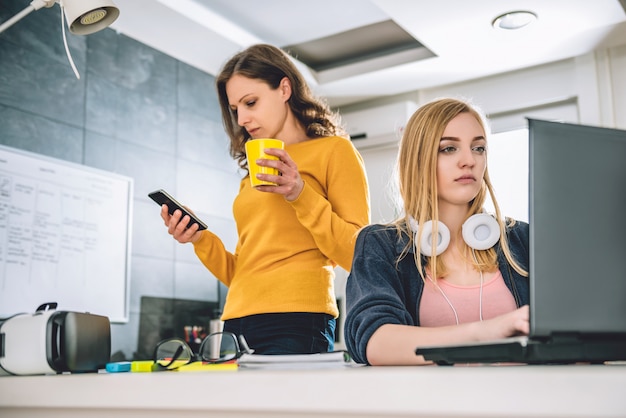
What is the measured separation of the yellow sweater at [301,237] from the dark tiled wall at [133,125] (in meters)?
1.35


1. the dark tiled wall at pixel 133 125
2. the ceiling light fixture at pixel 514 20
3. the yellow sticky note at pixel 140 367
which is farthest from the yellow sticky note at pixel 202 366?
the ceiling light fixture at pixel 514 20

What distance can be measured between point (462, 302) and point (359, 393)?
2.21ft

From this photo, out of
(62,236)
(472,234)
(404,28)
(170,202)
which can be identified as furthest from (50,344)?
(404,28)

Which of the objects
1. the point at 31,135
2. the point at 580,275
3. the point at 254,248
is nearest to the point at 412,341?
the point at 580,275

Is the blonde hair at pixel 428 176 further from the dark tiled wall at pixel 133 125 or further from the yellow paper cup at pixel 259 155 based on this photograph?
the dark tiled wall at pixel 133 125

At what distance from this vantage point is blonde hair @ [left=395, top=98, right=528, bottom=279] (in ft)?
4.56

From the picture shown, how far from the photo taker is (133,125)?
10.5 feet

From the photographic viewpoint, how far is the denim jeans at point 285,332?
158 centimetres

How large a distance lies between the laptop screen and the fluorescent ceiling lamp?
4.49 ft

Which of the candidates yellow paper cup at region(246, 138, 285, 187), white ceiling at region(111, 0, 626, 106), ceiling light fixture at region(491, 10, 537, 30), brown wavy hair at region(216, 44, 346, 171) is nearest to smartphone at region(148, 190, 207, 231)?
yellow paper cup at region(246, 138, 285, 187)

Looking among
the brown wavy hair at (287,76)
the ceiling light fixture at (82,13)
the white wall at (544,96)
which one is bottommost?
the brown wavy hair at (287,76)

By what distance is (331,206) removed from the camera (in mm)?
1692

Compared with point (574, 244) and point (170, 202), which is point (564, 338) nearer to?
point (574, 244)

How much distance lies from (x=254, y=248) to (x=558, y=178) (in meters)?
1.06
